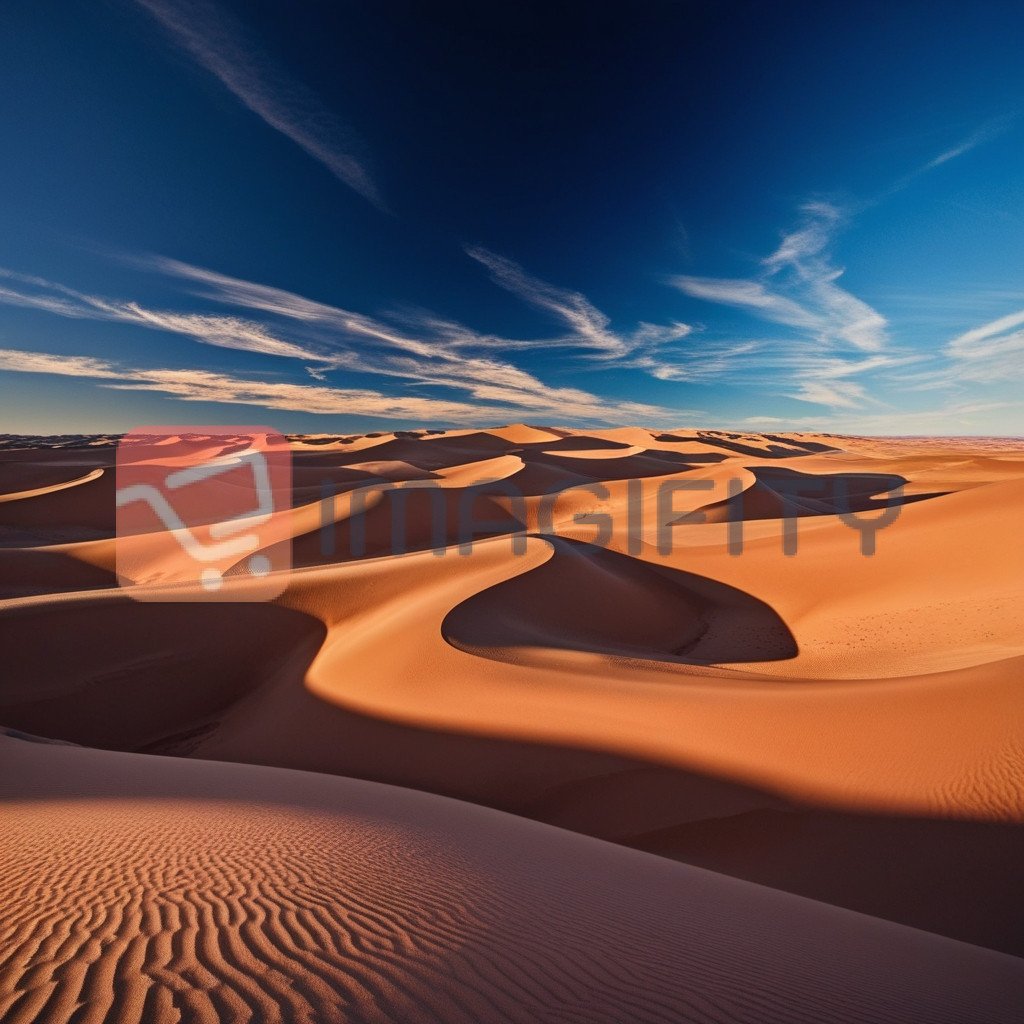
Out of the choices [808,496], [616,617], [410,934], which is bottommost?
[616,617]

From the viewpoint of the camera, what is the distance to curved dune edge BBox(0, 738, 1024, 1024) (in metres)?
1.91

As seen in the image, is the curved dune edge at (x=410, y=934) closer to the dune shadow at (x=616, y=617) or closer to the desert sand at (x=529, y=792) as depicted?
the desert sand at (x=529, y=792)

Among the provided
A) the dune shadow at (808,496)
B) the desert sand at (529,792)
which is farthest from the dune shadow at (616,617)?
the dune shadow at (808,496)

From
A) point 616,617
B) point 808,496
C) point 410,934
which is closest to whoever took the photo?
point 410,934

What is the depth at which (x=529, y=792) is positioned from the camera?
18.3ft

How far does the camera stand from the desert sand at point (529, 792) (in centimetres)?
219

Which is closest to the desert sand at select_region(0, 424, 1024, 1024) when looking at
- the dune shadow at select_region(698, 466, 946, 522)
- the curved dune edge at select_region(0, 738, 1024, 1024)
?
the curved dune edge at select_region(0, 738, 1024, 1024)

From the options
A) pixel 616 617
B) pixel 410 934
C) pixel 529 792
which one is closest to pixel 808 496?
pixel 616 617

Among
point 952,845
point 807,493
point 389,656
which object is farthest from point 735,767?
point 807,493

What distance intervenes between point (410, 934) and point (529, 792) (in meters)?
3.41

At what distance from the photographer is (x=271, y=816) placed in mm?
4141

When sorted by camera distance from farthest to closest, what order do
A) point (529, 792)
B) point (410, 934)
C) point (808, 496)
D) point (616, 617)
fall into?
point (808, 496)
point (616, 617)
point (529, 792)
point (410, 934)

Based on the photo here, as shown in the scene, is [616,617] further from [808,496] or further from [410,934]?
[808,496]

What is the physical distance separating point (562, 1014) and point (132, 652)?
11.7 m
